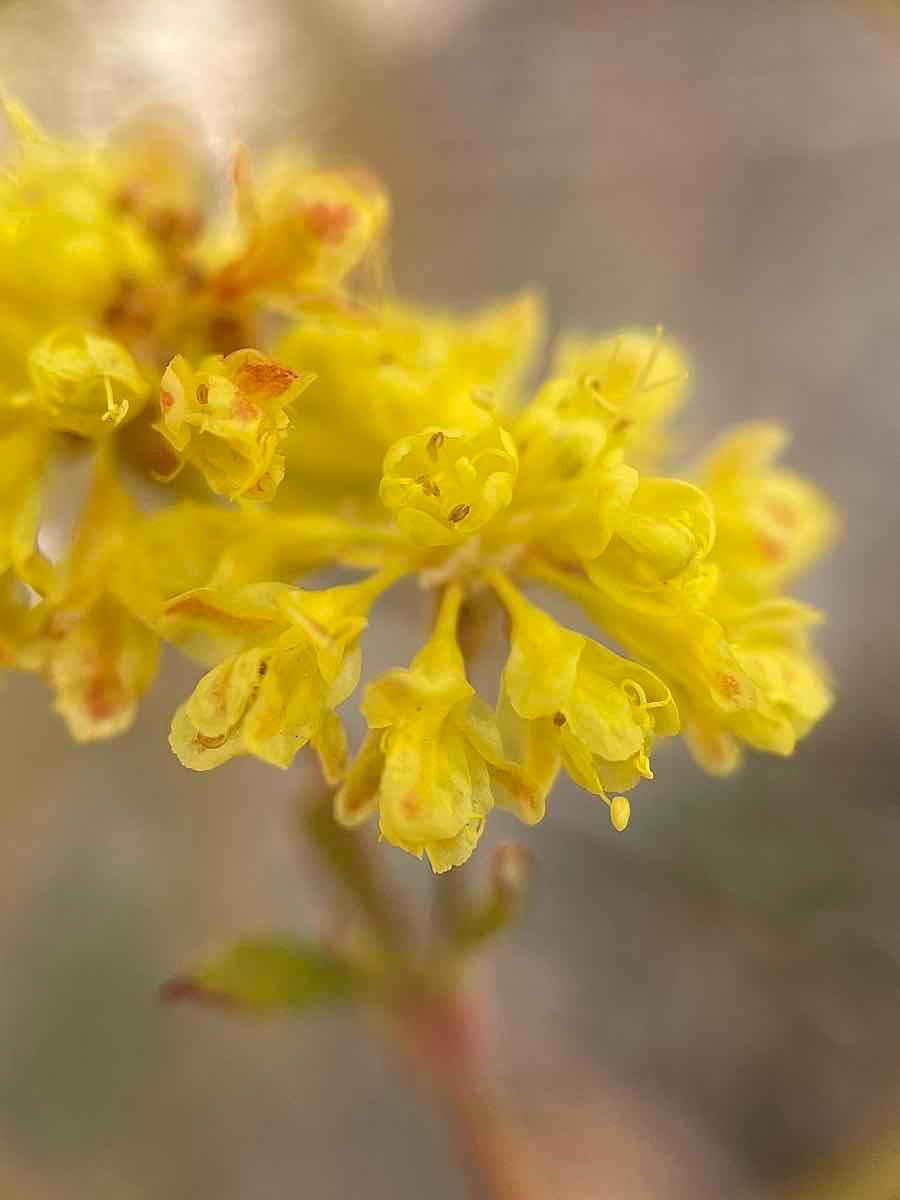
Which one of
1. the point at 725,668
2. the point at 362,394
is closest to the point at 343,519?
the point at 362,394

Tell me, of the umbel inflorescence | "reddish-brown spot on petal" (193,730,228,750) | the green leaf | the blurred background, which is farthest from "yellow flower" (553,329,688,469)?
the blurred background

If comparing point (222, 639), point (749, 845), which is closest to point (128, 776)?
point (749, 845)

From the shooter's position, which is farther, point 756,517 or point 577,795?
point 577,795

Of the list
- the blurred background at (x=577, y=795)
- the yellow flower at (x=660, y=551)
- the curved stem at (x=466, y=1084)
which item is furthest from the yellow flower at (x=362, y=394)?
the blurred background at (x=577, y=795)

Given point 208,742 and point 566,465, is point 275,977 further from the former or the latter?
point 566,465

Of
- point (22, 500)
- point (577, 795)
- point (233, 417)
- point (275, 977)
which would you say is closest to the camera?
point (233, 417)

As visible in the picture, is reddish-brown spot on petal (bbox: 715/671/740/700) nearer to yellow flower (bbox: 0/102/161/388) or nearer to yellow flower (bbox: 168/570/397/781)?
yellow flower (bbox: 168/570/397/781)

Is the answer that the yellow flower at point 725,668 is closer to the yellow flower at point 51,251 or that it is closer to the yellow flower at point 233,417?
the yellow flower at point 233,417
